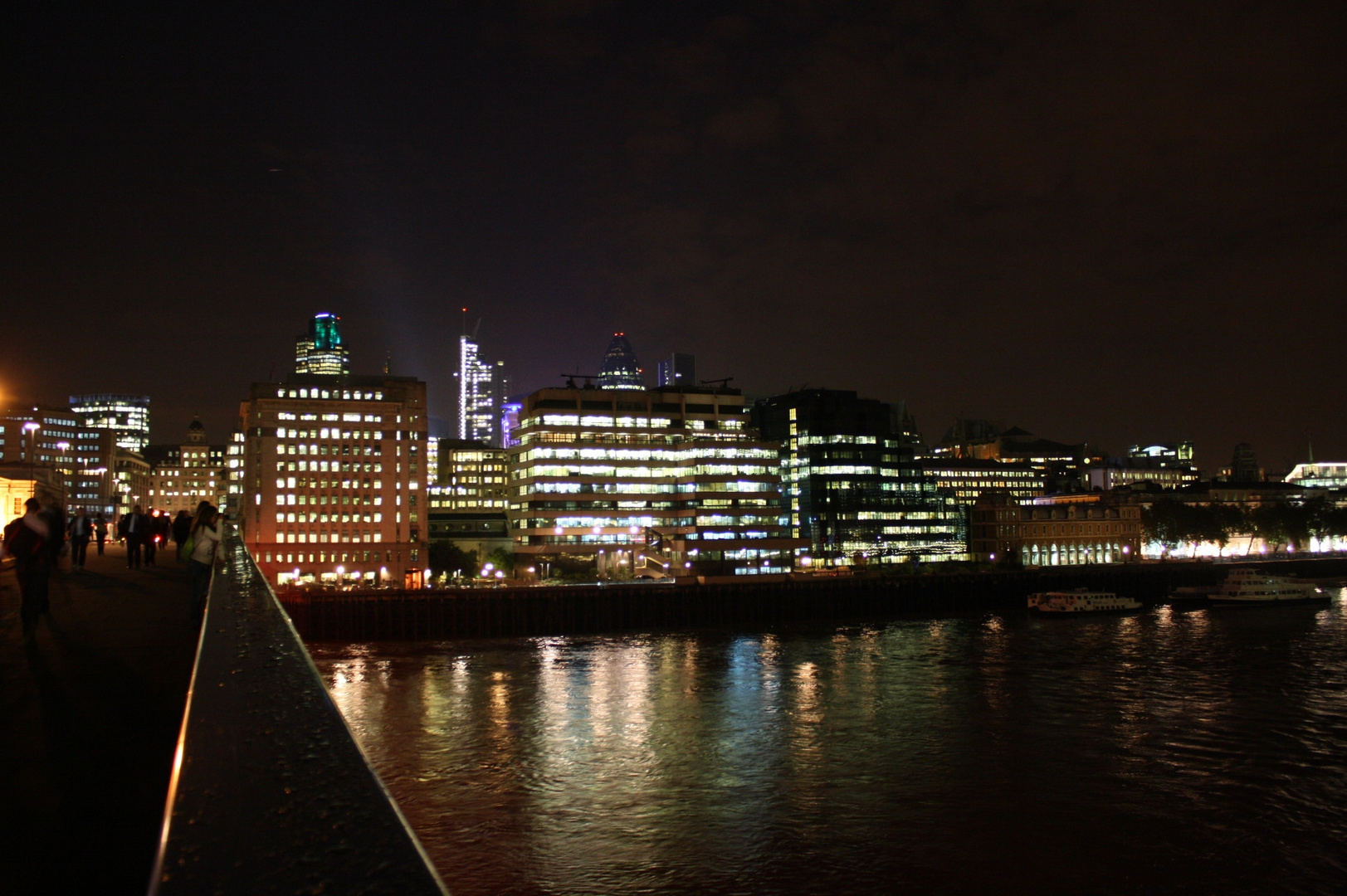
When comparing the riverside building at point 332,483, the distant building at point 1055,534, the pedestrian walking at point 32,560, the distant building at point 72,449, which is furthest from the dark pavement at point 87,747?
the distant building at point 72,449

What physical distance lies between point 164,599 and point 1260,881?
25.2 m

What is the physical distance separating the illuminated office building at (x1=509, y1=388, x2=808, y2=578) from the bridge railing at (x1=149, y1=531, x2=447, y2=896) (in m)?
118

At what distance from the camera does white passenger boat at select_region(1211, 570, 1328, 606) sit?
309 ft

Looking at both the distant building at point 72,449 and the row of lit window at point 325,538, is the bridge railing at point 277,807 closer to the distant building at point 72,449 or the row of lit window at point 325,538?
the row of lit window at point 325,538

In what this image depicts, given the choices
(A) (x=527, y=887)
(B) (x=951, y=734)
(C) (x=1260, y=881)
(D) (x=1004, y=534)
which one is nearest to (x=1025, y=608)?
(D) (x=1004, y=534)

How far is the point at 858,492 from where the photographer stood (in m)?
150

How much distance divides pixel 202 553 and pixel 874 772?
923 inches

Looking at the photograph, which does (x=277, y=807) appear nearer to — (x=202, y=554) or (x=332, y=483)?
(x=202, y=554)

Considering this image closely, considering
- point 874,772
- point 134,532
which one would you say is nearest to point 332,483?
point 134,532

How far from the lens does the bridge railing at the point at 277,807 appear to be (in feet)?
7.63

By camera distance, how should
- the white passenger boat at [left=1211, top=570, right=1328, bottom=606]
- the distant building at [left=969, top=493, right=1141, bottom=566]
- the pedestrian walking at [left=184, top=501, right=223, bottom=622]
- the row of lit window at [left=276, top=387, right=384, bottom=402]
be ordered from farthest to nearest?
the distant building at [left=969, top=493, right=1141, bottom=566] → the row of lit window at [left=276, top=387, right=384, bottom=402] → the white passenger boat at [left=1211, top=570, right=1328, bottom=606] → the pedestrian walking at [left=184, top=501, right=223, bottom=622]

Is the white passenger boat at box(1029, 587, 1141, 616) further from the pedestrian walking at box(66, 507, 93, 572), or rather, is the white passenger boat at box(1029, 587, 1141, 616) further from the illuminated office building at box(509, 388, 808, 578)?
the pedestrian walking at box(66, 507, 93, 572)

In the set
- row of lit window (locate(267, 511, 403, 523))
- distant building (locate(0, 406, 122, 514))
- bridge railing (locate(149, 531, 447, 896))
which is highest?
distant building (locate(0, 406, 122, 514))

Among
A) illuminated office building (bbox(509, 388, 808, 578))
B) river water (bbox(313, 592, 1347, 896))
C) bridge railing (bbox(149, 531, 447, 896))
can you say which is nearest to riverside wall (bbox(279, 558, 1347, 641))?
river water (bbox(313, 592, 1347, 896))
